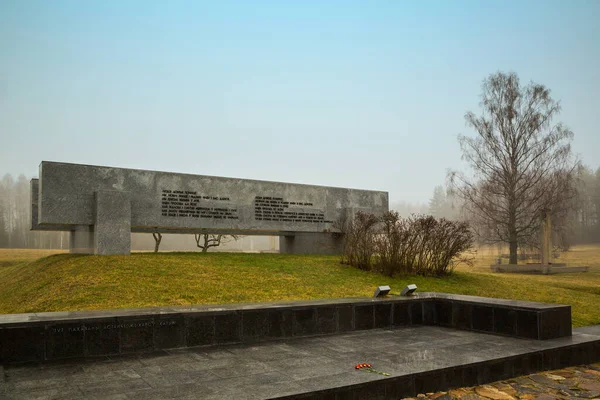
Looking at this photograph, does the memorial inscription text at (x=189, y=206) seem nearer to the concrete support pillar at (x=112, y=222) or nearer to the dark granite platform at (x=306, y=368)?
the concrete support pillar at (x=112, y=222)

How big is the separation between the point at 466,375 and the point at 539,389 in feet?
2.34

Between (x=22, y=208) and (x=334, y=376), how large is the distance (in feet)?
224

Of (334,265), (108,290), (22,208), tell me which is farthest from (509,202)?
(22,208)

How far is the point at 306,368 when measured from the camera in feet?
15.8

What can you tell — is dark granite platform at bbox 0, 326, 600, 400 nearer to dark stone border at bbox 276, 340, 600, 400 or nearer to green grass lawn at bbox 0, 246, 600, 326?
dark stone border at bbox 276, 340, 600, 400

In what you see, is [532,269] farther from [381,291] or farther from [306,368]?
[306,368]

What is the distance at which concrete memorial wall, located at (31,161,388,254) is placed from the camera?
13562 millimetres

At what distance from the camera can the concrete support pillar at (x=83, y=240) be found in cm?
1425

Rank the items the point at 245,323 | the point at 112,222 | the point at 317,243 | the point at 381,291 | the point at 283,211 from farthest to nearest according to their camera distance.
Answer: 1. the point at 317,243
2. the point at 283,211
3. the point at 112,222
4. the point at 381,291
5. the point at 245,323

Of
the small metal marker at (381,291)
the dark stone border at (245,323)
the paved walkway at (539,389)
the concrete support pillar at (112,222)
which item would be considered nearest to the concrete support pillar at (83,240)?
the concrete support pillar at (112,222)

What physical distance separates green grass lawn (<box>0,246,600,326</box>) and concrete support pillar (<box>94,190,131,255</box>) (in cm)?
Answer: 47

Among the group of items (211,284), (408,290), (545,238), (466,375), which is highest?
(545,238)

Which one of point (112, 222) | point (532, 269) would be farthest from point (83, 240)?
point (532, 269)

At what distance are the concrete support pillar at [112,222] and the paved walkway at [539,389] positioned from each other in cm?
1118
